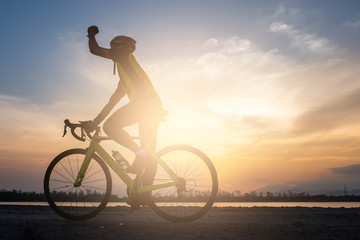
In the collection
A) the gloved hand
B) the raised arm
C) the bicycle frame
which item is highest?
the gloved hand

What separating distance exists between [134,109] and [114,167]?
1.16 meters

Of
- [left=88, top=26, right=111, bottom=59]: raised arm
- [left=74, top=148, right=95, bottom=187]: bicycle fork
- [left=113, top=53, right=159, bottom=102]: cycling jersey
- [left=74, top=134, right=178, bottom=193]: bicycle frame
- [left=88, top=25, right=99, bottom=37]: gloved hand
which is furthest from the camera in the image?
[left=74, top=148, right=95, bottom=187]: bicycle fork

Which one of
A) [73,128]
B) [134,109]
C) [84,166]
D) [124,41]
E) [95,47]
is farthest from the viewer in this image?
[84,166]

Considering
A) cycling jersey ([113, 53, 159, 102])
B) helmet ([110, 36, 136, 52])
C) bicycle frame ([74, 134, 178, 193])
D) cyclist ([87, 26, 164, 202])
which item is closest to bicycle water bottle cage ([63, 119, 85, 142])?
bicycle frame ([74, 134, 178, 193])

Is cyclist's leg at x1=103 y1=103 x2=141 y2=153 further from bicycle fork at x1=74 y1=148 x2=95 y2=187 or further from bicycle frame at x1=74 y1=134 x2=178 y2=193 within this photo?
bicycle fork at x1=74 y1=148 x2=95 y2=187

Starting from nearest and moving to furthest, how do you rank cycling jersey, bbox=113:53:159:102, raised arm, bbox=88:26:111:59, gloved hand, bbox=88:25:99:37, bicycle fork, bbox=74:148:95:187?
cycling jersey, bbox=113:53:159:102 < raised arm, bbox=88:26:111:59 < gloved hand, bbox=88:25:99:37 < bicycle fork, bbox=74:148:95:187

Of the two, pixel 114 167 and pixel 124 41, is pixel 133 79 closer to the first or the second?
pixel 124 41

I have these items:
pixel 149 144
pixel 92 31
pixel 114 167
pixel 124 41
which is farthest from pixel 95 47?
pixel 114 167

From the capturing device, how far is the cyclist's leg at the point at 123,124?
488cm

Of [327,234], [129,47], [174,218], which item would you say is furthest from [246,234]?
[129,47]

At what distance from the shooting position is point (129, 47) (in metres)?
5.05

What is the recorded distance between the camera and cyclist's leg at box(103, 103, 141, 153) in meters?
4.88

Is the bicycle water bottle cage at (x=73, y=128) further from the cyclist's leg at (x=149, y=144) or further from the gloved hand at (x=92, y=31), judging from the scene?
the gloved hand at (x=92, y=31)

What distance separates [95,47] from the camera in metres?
5.20
